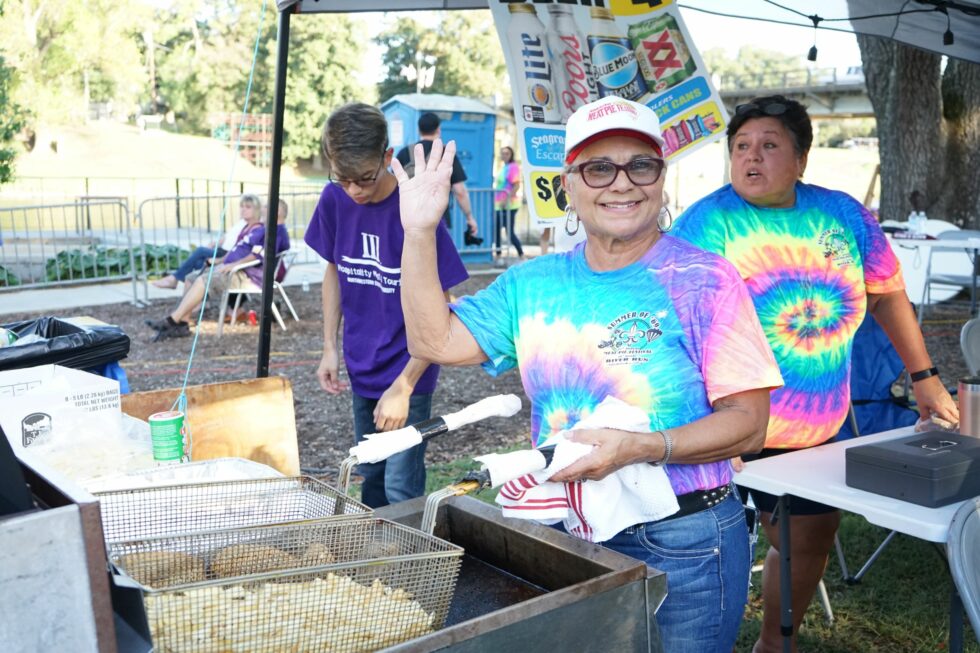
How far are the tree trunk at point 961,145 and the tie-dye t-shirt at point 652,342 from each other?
448 inches

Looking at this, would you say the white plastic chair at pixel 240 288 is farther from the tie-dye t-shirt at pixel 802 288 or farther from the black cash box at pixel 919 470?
the black cash box at pixel 919 470

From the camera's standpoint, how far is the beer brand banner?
4176 mm

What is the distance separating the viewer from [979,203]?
1216 centimetres

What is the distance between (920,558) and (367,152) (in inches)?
133

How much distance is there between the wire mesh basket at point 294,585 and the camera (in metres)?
1.45

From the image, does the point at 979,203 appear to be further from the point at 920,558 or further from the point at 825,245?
the point at 825,245

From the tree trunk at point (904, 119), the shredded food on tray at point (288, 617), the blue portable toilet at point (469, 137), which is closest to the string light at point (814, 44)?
the shredded food on tray at point (288, 617)

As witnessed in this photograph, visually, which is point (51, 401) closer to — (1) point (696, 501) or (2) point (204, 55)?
(1) point (696, 501)

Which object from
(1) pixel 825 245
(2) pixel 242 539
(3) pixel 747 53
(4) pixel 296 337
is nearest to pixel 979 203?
(4) pixel 296 337

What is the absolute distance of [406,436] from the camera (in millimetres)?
1915

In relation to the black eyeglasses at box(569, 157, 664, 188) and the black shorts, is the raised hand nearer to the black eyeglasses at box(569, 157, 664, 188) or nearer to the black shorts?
the black eyeglasses at box(569, 157, 664, 188)

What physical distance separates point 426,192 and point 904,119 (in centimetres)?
1129

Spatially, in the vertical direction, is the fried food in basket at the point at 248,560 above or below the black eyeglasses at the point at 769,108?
below

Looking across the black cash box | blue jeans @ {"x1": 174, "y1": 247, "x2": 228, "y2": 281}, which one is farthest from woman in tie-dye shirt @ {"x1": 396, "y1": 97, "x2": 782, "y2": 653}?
blue jeans @ {"x1": 174, "y1": 247, "x2": 228, "y2": 281}
